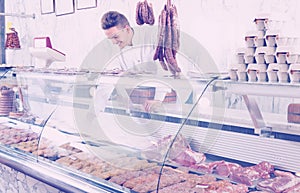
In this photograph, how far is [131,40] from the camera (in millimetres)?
3631

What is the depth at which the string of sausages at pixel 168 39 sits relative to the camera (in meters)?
2.90

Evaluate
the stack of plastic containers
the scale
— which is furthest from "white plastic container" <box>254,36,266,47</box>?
the scale

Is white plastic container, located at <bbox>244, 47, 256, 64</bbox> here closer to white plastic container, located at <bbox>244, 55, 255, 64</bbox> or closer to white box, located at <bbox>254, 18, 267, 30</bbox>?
white plastic container, located at <bbox>244, 55, 255, 64</bbox>

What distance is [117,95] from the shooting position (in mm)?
2943

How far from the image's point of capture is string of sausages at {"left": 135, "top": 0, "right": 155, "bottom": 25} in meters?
3.30

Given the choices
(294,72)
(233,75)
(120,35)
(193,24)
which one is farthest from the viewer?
(120,35)

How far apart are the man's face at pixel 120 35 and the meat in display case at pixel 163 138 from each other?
1.75 feet

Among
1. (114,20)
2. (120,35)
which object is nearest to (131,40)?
(120,35)

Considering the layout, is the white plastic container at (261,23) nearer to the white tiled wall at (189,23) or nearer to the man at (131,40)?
the white tiled wall at (189,23)

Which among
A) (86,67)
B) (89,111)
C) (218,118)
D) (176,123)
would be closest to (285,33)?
(218,118)

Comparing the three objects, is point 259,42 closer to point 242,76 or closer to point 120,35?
point 242,76

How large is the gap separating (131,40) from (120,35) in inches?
5.1

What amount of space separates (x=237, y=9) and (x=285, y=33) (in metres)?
0.43

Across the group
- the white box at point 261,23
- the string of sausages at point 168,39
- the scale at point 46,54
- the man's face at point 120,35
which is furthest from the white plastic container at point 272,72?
the scale at point 46,54
